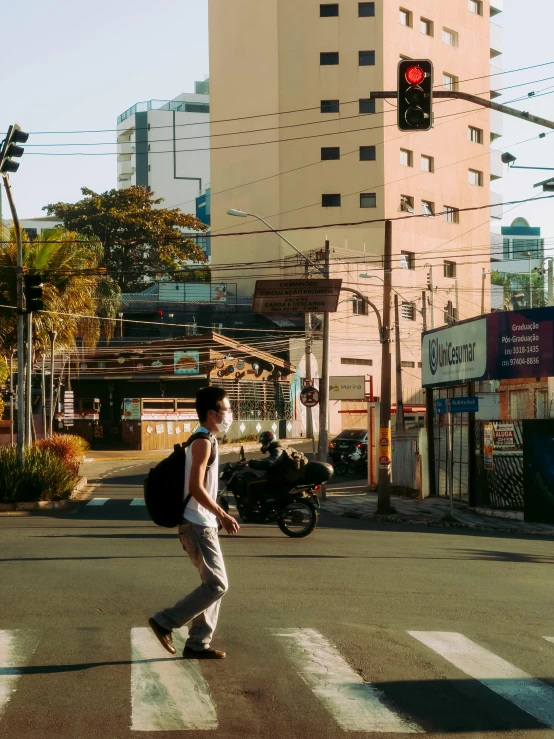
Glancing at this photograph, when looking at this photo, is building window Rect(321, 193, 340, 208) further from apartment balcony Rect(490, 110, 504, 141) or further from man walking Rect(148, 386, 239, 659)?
man walking Rect(148, 386, 239, 659)

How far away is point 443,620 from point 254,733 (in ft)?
13.3

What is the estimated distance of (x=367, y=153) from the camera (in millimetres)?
68438

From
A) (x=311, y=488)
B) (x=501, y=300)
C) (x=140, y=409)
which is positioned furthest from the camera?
(x=501, y=300)

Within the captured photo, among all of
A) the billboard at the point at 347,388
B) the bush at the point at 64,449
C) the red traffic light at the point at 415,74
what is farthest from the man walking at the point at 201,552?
the billboard at the point at 347,388

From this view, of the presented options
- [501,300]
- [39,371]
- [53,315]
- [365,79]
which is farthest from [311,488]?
[501,300]

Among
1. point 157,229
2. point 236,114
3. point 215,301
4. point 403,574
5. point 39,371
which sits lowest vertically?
point 403,574

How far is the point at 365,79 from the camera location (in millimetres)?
68625

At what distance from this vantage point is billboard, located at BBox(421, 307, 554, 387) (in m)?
23.6

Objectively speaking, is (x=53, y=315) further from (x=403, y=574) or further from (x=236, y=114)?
(x=236, y=114)

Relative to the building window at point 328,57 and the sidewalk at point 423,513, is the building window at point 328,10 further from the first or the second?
the sidewalk at point 423,513

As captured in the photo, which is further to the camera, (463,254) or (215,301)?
(463,254)

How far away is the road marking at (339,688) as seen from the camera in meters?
5.97

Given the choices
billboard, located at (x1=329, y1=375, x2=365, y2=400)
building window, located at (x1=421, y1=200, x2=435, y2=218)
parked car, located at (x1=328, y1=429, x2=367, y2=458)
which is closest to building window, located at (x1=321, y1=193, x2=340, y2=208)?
building window, located at (x1=421, y1=200, x2=435, y2=218)

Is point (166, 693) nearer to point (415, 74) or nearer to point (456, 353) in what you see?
point (415, 74)
